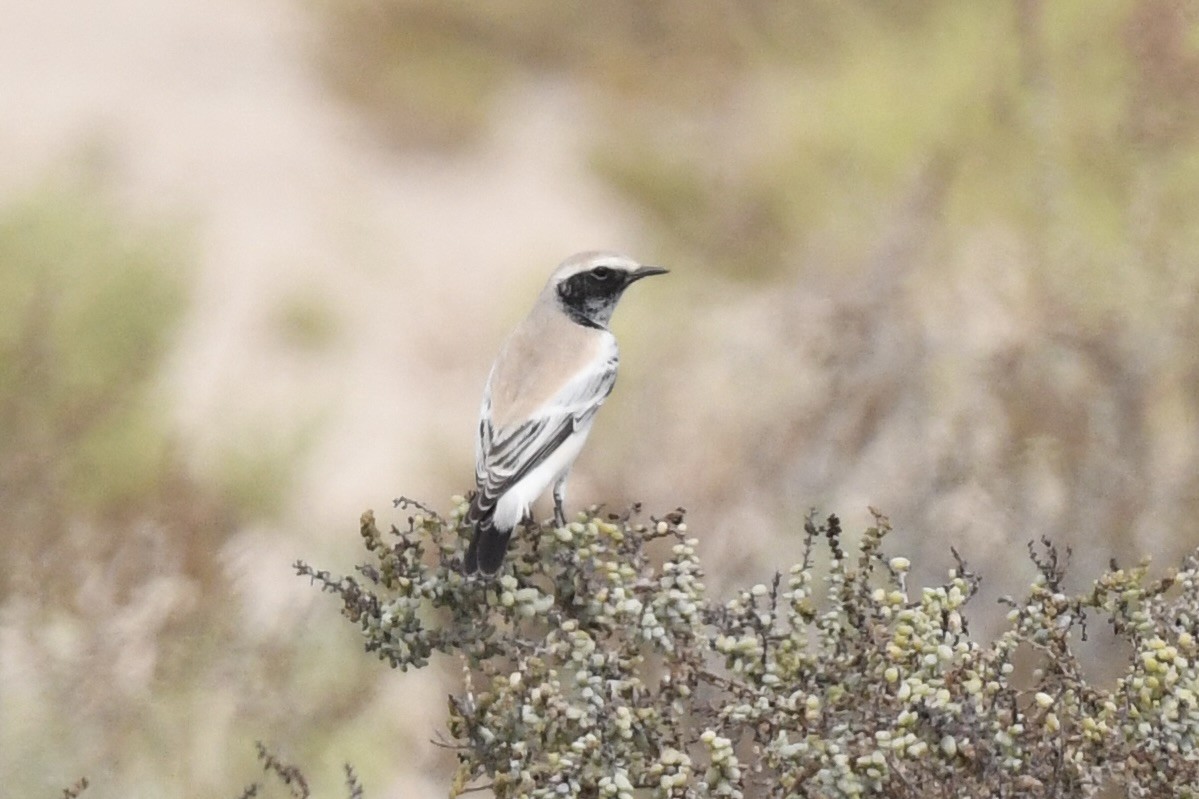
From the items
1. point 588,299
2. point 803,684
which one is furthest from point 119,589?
point 803,684

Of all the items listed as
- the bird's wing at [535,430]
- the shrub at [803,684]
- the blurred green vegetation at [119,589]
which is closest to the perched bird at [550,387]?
the bird's wing at [535,430]

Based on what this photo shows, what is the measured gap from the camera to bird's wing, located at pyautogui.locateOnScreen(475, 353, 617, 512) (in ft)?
7.51

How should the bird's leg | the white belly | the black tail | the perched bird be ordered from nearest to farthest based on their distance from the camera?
1. the black tail
2. the white belly
3. the perched bird
4. the bird's leg

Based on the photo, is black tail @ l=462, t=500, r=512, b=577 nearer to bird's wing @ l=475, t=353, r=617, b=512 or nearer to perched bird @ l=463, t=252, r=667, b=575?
perched bird @ l=463, t=252, r=667, b=575

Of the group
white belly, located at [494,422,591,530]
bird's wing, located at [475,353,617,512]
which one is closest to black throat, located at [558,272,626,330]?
bird's wing, located at [475,353,617,512]

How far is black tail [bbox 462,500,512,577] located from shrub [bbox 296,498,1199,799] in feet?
0.07

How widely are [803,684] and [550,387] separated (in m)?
0.98

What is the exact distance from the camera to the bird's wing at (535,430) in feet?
7.51

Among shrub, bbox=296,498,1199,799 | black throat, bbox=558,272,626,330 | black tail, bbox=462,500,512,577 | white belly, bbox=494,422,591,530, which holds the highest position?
black throat, bbox=558,272,626,330

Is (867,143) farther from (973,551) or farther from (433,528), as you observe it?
(433,528)

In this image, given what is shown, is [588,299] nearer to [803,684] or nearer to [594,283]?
[594,283]

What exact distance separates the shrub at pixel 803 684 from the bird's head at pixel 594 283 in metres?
1.06

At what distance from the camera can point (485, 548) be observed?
188 cm

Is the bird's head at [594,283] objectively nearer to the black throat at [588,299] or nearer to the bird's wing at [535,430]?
the black throat at [588,299]
